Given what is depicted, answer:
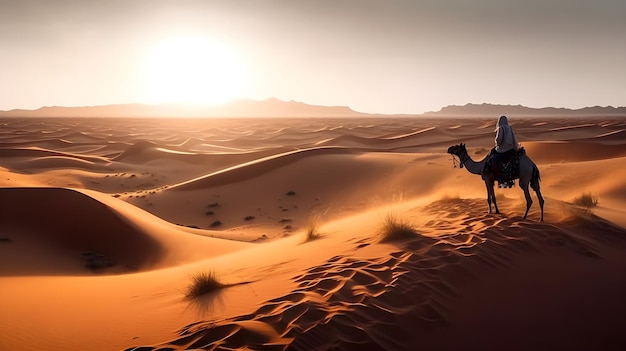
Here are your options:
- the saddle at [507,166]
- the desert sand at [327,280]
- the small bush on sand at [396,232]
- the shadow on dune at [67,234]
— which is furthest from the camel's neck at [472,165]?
the shadow on dune at [67,234]

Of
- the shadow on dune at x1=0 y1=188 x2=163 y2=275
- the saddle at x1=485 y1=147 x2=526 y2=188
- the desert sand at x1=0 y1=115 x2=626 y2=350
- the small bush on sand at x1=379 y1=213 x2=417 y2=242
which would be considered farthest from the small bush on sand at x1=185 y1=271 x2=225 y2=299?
the saddle at x1=485 y1=147 x2=526 y2=188

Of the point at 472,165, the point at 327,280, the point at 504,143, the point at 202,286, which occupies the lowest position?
the point at 202,286

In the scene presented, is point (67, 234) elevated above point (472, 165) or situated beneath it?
situated beneath

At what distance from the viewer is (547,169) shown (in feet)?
57.0

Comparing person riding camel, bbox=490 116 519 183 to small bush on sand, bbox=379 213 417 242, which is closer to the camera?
small bush on sand, bbox=379 213 417 242

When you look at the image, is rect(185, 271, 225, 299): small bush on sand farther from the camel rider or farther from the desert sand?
the camel rider

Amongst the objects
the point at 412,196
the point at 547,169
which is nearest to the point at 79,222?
the point at 412,196

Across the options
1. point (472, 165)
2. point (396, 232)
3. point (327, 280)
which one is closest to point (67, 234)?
point (327, 280)

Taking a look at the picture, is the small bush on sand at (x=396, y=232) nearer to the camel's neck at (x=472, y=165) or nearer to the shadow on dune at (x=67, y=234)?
the camel's neck at (x=472, y=165)

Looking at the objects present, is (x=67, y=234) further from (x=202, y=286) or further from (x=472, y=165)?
(x=472, y=165)

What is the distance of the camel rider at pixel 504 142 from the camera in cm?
788

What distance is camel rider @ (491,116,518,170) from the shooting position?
788 centimetres

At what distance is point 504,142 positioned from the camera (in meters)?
7.93

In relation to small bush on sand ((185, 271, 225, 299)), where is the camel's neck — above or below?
above
